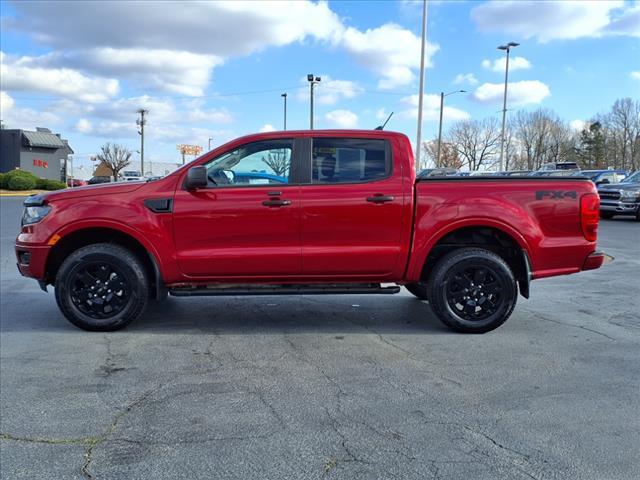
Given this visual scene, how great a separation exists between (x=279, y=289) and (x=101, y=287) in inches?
68.2

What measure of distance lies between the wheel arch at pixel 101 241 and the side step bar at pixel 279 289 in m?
0.22

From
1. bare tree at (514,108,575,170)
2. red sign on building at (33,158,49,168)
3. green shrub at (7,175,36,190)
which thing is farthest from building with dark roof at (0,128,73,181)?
bare tree at (514,108,575,170)

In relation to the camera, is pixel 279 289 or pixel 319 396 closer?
pixel 319 396

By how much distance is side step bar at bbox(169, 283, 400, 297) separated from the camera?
5.39m

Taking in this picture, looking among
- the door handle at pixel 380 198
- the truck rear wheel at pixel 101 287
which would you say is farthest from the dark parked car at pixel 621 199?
the truck rear wheel at pixel 101 287

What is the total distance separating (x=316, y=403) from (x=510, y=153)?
2818 inches

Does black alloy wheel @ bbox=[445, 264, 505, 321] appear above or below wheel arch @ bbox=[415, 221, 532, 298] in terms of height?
below

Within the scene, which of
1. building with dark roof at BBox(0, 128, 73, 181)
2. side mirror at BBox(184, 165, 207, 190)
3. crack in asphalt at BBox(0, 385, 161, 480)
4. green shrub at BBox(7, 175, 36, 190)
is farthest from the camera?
building with dark roof at BBox(0, 128, 73, 181)

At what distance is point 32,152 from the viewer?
60.8m

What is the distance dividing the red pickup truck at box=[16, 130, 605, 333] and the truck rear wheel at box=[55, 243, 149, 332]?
0.01 meters

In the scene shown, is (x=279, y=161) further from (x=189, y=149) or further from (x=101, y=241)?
(x=189, y=149)

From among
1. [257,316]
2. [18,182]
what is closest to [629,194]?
[257,316]

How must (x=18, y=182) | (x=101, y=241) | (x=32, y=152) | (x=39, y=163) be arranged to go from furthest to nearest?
(x=39, y=163)
(x=32, y=152)
(x=18, y=182)
(x=101, y=241)

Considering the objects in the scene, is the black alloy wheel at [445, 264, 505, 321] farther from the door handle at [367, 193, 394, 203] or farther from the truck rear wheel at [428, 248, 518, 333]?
the door handle at [367, 193, 394, 203]
